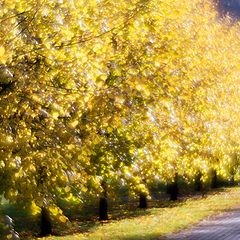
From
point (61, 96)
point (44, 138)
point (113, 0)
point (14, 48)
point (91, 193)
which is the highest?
point (113, 0)

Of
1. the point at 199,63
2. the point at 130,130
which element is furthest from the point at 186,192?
the point at 130,130

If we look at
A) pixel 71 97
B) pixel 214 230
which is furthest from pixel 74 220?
pixel 71 97

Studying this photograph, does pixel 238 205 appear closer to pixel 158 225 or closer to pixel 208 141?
pixel 158 225

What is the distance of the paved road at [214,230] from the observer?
18406 millimetres

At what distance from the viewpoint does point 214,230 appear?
20266mm

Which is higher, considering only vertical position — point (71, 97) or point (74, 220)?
point (71, 97)

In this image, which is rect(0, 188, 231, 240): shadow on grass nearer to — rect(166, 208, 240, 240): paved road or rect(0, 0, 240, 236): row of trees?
rect(166, 208, 240, 240): paved road

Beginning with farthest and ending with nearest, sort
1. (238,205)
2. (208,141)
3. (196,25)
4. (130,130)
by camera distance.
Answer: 1. (238,205)
2. (196,25)
3. (208,141)
4. (130,130)

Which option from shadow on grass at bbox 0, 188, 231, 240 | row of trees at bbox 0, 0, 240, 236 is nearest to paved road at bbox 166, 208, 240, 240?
row of trees at bbox 0, 0, 240, 236

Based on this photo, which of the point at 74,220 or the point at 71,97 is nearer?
the point at 71,97

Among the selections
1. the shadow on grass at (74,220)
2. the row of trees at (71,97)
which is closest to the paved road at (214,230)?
the row of trees at (71,97)

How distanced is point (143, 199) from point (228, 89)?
16187 millimetres

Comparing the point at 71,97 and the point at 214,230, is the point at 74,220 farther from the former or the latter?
the point at 71,97

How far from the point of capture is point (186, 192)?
5409cm
